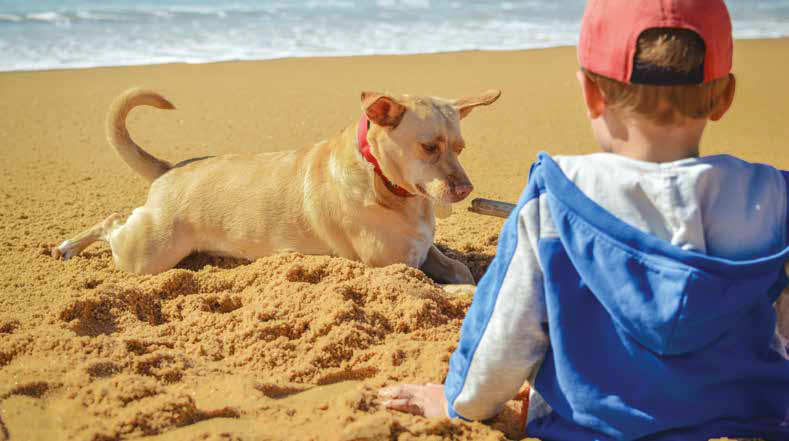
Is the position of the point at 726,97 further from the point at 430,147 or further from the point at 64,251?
the point at 64,251

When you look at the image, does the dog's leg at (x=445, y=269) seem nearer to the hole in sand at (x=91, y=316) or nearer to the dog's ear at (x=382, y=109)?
the dog's ear at (x=382, y=109)

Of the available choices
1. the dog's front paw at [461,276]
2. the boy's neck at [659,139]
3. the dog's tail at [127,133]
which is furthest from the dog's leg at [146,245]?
the boy's neck at [659,139]

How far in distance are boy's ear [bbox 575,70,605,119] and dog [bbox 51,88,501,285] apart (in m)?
1.80

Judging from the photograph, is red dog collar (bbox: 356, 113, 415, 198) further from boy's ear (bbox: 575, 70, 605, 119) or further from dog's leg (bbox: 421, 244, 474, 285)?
boy's ear (bbox: 575, 70, 605, 119)

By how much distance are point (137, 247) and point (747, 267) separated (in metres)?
3.32

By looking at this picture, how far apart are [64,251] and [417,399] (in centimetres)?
276

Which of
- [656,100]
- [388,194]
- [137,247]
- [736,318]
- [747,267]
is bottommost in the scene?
[137,247]

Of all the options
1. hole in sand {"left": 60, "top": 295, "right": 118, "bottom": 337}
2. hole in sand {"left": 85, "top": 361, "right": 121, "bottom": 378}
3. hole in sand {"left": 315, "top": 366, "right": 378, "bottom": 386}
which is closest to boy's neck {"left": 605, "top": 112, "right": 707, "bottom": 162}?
hole in sand {"left": 315, "top": 366, "right": 378, "bottom": 386}

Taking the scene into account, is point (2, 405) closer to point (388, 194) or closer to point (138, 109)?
point (388, 194)

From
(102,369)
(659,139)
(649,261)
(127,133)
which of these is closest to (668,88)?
(659,139)

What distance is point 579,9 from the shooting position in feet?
50.5

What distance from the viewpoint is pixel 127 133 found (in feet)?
15.0

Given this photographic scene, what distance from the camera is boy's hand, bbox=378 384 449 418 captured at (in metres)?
2.46

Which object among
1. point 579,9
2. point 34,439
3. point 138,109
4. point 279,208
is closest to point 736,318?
point 34,439
